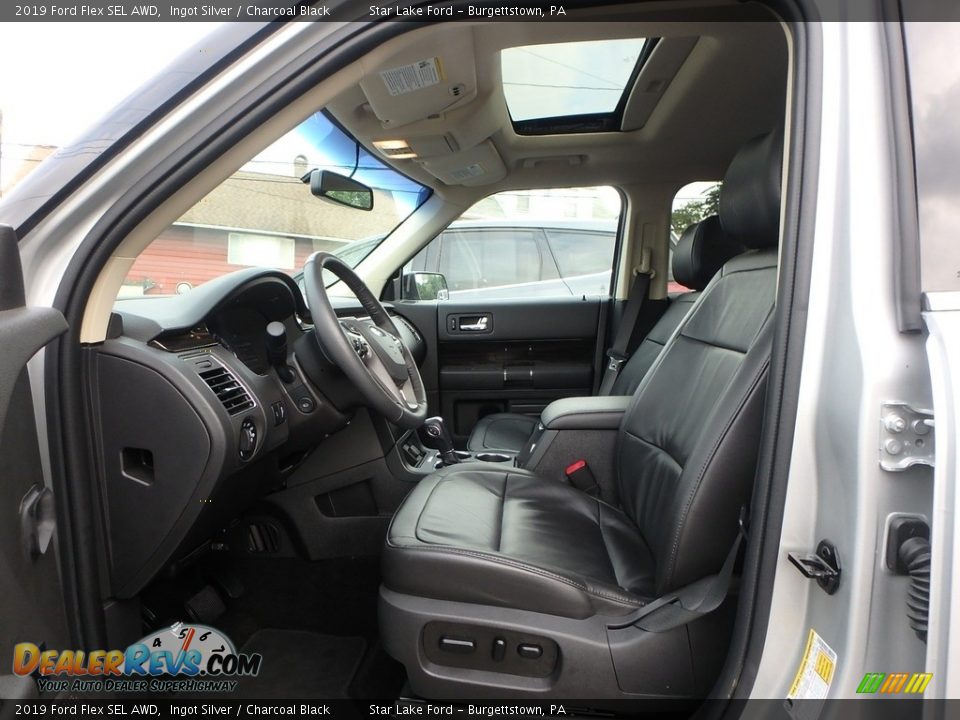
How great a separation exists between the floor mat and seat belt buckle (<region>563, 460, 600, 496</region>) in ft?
2.59

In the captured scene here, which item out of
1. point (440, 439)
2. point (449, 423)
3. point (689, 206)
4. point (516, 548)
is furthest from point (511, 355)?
point (516, 548)

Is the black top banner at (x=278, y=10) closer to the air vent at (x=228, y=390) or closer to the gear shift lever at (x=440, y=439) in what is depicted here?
the air vent at (x=228, y=390)

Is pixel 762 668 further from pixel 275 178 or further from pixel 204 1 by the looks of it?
pixel 275 178

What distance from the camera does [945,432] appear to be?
27.3 inches

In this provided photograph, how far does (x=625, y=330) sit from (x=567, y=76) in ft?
4.19

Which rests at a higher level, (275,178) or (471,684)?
(275,178)

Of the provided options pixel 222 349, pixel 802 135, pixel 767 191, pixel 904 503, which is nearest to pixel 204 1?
pixel 222 349

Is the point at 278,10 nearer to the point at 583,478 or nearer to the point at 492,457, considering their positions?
the point at 583,478

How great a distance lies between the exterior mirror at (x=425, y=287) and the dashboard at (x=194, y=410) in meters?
1.44

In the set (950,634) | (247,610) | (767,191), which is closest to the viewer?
(950,634)

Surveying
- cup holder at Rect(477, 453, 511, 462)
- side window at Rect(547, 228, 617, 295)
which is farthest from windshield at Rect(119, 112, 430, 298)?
cup holder at Rect(477, 453, 511, 462)

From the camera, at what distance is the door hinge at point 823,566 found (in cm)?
81

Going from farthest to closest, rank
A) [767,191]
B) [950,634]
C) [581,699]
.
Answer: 1. [767,191]
2. [581,699]
3. [950,634]

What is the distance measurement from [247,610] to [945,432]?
6.07ft
